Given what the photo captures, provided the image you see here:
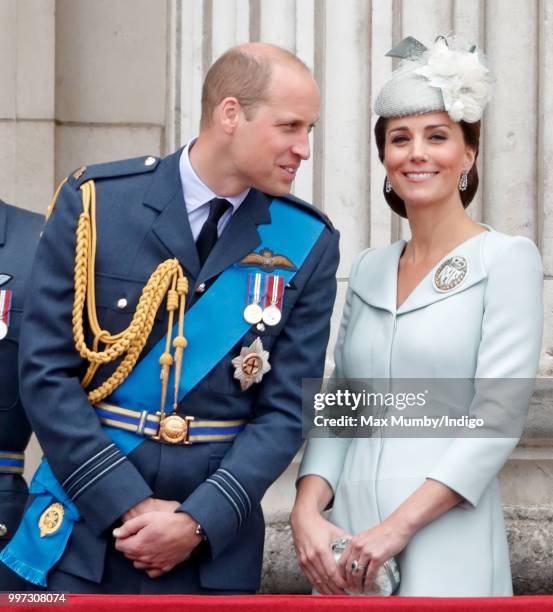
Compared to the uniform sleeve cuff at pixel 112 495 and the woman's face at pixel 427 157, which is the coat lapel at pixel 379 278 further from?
the uniform sleeve cuff at pixel 112 495

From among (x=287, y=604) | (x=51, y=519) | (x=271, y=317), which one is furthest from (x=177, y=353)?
(x=287, y=604)

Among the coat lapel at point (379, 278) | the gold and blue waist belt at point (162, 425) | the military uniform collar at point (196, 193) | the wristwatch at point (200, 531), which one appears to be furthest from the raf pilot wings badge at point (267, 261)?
the wristwatch at point (200, 531)

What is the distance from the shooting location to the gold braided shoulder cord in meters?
3.08

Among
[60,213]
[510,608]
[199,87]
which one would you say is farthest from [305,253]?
[199,87]

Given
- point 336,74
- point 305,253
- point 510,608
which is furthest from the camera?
point 336,74

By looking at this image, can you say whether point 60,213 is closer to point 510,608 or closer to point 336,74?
point 510,608

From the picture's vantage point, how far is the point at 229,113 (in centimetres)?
315

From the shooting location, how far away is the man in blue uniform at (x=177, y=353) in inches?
119

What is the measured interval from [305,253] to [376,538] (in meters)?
0.65

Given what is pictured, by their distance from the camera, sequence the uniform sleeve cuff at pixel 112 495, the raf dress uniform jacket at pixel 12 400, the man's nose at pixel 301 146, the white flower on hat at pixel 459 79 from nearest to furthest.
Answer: the uniform sleeve cuff at pixel 112 495 < the man's nose at pixel 301 146 < the white flower on hat at pixel 459 79 < the raf dress uniform jacket at pixel 12 400

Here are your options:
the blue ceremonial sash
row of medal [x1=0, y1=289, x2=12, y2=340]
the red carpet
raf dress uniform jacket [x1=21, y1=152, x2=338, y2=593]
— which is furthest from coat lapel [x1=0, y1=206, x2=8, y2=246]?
the red carpet

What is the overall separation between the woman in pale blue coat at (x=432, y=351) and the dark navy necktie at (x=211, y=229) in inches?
15.7

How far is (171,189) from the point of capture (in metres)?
3.20

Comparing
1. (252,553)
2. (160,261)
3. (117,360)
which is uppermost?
(160,261)
